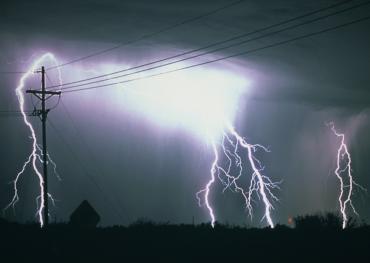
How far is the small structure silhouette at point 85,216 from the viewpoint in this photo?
29234mm

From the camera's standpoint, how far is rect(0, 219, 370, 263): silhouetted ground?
2269 centimetres

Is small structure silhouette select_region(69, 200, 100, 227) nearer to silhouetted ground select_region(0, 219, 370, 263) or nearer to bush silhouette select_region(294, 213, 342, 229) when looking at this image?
silhouetted ground select_region(0, 219, 370, 263)

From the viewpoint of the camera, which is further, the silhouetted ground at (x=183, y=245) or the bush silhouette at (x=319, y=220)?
the bush silhouette at (x=319, y=220)

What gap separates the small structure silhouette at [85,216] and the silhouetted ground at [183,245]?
1.63 m

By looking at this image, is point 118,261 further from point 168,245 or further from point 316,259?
point 316,259

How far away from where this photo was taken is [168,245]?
2456 centimetres

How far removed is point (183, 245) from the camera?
24.3 m

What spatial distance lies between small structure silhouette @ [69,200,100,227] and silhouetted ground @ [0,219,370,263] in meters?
1.63

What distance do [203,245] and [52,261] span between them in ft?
19.3

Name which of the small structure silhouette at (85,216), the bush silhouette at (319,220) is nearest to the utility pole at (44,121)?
the small structure silhouette at (85,216)

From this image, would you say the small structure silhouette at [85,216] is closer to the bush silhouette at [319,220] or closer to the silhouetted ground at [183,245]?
the silhouetted ground at [183,245]

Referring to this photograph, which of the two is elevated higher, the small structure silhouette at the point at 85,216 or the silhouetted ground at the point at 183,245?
the small structure silhouette at the point at 85,216

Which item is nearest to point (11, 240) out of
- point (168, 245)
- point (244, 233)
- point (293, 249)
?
point (168, 245)

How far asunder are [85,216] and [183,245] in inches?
270
